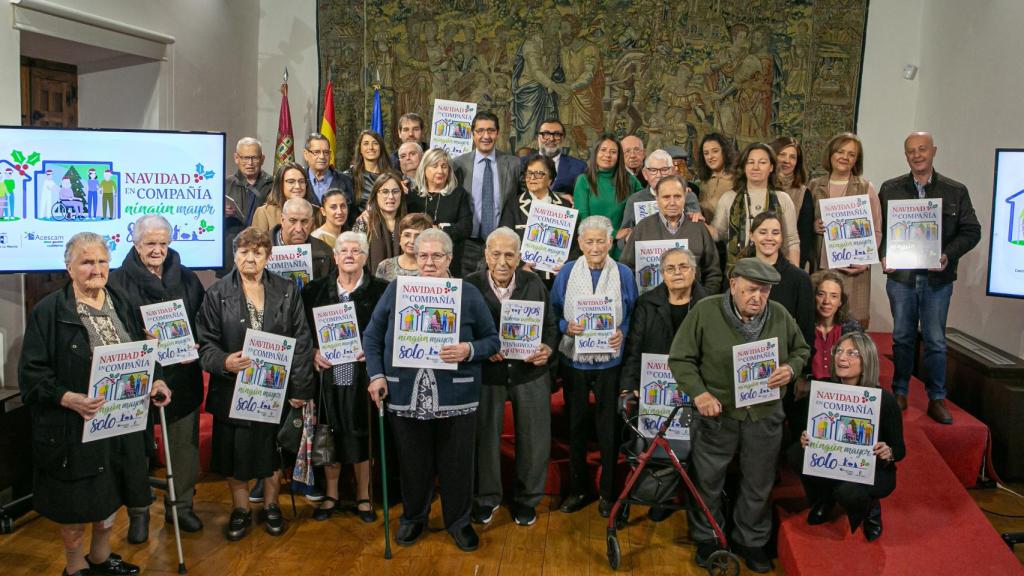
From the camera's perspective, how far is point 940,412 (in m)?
6.32

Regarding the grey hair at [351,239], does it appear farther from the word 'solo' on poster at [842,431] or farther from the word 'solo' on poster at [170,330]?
the word 'solo' on poster at [842,431]

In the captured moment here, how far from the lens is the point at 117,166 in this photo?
235 inches

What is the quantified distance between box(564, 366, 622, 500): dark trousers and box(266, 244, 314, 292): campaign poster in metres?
1.71

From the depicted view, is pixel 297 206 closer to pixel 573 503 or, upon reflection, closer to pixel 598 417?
pixel 598 417

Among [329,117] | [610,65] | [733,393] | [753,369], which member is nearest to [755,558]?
[733,393]

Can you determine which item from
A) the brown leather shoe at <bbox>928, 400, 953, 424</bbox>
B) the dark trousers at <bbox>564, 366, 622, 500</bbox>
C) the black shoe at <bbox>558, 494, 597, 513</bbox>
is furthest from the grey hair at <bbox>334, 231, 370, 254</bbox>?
the brown leather shoe at <bbox>928, 400, 953, 424</bbox>

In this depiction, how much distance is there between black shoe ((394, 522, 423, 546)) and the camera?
527 centimetres

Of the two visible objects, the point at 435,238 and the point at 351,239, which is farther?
the point at 351,239

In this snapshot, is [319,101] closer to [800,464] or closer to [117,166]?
[117,166]

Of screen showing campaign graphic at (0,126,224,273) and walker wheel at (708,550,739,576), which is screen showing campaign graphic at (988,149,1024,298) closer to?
walker wheel at (708,550,739,576)

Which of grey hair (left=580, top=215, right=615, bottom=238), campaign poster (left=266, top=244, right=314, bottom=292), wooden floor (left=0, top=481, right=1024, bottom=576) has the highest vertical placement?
grey hair (left=580, top=215, right=615, bottom=238)

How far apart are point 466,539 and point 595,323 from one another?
4.70 feet

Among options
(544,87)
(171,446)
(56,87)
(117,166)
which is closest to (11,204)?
(117,166)

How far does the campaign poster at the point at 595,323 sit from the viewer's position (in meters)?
5.31
